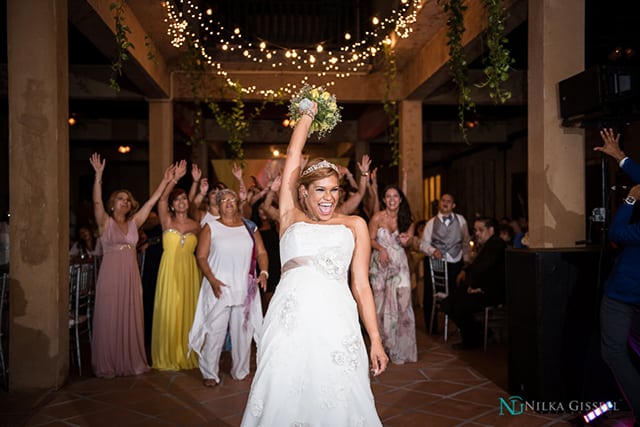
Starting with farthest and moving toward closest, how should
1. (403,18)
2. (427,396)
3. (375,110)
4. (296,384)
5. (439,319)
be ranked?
→ (375,110) → (439,319) → (403,18) → (427,396) → (296,384)

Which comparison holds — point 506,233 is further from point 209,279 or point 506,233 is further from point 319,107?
point 319,107

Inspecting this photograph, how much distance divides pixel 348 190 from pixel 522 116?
7.84 meters

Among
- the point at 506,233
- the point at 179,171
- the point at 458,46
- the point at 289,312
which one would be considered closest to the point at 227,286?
the point at 179,171

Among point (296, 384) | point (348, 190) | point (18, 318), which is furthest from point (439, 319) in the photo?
point (296, 384)

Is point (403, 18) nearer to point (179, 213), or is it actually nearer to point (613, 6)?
point (613, 6)

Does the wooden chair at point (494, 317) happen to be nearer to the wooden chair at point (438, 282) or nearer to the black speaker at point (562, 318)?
the wooden chair at point (438, 282)

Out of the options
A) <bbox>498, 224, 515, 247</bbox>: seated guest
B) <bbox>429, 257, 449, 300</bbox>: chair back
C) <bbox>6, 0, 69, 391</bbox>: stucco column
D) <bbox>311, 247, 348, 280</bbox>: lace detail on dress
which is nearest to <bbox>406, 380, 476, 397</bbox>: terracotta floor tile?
<bbox>429, 257, 449, 300</bbox>: chair back

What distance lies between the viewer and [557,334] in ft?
13.8

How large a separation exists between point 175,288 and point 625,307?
390 cm

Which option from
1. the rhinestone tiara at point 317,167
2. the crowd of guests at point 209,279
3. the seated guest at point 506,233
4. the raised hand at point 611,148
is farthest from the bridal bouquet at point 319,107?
the seated guest at point 506,233

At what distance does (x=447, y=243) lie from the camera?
716cm

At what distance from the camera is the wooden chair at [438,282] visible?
6.95 m

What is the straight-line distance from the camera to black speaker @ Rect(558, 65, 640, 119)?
4.15m

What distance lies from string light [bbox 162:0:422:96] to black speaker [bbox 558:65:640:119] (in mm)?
3051
